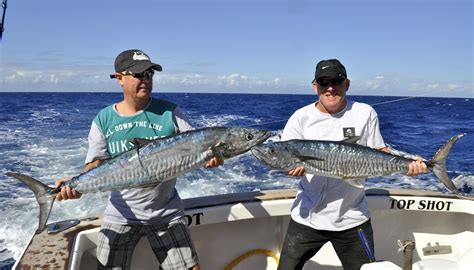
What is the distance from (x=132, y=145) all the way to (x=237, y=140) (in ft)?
2.01

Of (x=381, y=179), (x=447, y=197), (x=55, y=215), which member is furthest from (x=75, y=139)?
(x=447, y=197)

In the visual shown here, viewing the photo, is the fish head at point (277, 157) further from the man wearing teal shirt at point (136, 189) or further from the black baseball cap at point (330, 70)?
the black baseball cap at point (330, 70)

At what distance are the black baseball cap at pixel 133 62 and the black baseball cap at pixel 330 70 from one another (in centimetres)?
94

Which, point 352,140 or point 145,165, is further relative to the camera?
point 352,140

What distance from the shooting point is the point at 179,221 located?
2.63 m

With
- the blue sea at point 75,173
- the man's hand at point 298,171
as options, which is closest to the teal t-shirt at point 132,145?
the man's hand at point 298,171

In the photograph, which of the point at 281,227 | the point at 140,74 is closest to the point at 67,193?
the point at 140,74

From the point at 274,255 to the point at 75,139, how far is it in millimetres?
11799

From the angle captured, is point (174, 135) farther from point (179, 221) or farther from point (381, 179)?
point (381, 179)

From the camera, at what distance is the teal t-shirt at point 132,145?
2.51m

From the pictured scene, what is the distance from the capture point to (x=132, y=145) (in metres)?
2.51

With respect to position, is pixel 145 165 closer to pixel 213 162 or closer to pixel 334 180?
pixel 213 162

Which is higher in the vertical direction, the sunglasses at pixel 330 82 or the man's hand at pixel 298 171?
the sunglasses at pixel 330 82

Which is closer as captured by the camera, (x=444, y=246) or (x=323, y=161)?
(x=323, y=161)
